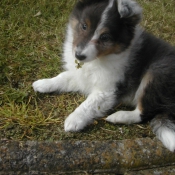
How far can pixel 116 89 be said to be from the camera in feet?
10.9

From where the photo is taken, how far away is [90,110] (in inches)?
128

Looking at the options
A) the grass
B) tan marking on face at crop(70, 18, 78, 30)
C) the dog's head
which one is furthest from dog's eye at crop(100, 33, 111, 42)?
the grass

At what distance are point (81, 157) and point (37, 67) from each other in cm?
178

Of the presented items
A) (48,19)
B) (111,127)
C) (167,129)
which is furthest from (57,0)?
(167,129)

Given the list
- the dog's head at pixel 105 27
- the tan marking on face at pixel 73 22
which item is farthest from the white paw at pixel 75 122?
the tan marking on face at pixel 73 22

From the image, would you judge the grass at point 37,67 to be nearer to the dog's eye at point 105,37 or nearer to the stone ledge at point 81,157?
the stone ledge at point 81,157

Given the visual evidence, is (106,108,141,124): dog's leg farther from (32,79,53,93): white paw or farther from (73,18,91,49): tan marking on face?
(73,18,91,49): tan marking on face

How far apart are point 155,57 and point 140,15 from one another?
0.61 metres

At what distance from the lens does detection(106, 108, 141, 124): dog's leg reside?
3.26 metres

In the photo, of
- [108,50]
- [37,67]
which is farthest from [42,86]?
[108,50]

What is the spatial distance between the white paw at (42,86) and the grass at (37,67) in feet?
0.26

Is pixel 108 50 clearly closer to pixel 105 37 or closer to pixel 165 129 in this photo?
pixel 105 37

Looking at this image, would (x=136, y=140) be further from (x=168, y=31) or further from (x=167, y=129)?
(x=168, y=31)

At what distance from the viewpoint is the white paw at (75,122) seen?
121 inches
